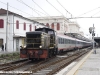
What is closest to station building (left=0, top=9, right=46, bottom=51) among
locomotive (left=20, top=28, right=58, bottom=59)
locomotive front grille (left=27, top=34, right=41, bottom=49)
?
locomotive (left=20, top=28, right=58, bottom=59)

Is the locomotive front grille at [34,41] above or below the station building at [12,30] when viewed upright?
below

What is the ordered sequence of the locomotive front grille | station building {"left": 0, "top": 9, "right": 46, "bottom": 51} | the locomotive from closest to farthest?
the locomotive → the locomotive front grille → station building {"left": 0, "top": 9, "right": 46, "bottom": 51}

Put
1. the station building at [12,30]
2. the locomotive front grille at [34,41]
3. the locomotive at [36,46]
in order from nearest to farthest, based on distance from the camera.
→ 1. the locomotive at [36,46]
2. the locomotive front grille at [34,41]
3. the station building at [12,30]

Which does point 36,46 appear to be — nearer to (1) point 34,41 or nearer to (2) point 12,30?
(1) point 34,41

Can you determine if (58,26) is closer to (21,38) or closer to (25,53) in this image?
(21,38)

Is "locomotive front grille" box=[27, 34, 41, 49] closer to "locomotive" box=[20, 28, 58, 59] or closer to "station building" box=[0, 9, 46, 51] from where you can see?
"locomotive" box=[20, 28, 58, 59]

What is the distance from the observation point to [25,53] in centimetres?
2033

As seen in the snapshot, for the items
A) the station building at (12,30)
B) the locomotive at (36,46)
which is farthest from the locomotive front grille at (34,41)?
the station building at (12,30)

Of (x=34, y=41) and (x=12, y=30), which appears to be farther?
(x=12, y=30)

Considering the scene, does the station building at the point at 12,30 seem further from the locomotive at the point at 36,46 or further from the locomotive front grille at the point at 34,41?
the locomotive front grille at the point at 34,41

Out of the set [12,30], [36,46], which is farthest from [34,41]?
[12,30]

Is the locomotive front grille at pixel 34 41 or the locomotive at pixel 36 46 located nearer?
the locomotive at pixel 36 46

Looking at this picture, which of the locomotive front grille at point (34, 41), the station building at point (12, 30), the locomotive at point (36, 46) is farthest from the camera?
the station building at point (12, 30)

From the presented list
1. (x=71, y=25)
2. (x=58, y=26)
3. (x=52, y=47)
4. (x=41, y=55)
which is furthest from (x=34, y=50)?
(x=71, y=25)
